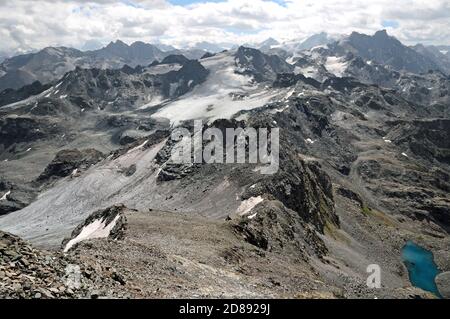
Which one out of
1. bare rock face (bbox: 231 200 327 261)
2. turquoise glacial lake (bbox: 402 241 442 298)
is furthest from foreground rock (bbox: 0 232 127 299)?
turquoise glacial lake (bbox: 402 241 442 298)

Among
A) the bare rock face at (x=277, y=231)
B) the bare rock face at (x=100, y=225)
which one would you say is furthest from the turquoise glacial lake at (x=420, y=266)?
the bare rock face at (x=100, y=225)

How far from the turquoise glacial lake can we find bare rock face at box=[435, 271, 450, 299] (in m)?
1.11

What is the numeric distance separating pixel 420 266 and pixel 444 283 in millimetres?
8175

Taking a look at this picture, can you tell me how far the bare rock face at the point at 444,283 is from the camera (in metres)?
135

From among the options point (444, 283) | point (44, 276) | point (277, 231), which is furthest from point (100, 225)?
point (444, 283)

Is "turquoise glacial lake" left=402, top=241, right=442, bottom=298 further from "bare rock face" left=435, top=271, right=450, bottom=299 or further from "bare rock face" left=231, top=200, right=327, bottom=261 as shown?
"bare rock face" left=231, top=200, right=327, bottom=261

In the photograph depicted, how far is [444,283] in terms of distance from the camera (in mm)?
140375

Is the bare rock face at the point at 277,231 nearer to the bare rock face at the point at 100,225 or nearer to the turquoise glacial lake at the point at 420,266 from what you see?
the bare rock face at the point at 100,225

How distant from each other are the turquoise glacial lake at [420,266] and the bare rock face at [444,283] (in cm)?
111

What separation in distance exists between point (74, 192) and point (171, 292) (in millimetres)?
121349

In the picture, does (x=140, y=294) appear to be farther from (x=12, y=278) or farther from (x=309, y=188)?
(x=309, y=188)

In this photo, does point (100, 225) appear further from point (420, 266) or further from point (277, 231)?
point (420, 266)

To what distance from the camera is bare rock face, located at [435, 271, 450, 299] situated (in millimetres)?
Answer: 135350
